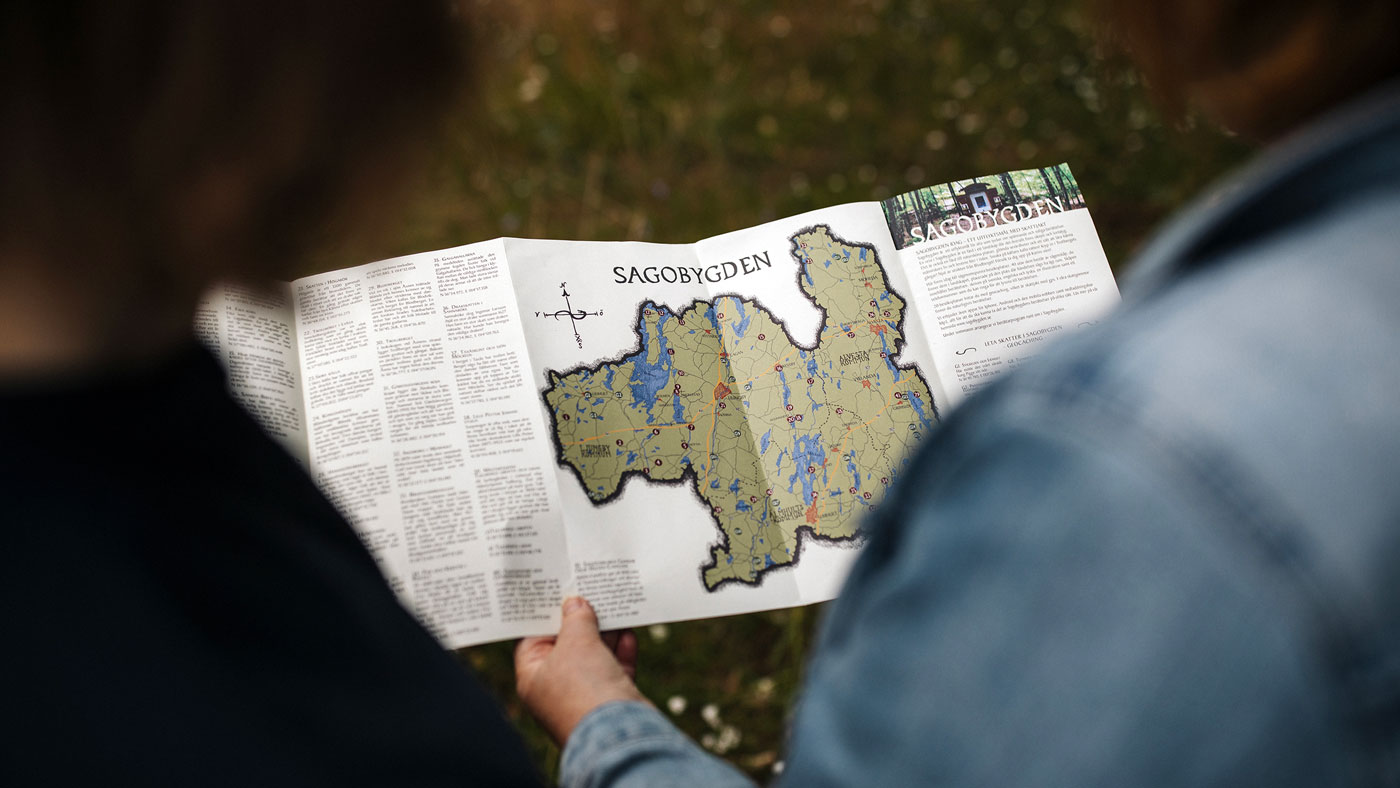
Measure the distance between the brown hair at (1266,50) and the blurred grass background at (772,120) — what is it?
4.50 ft

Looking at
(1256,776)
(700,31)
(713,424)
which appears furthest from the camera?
(700,31)

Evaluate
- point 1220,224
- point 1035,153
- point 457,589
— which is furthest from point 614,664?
point 1035,153

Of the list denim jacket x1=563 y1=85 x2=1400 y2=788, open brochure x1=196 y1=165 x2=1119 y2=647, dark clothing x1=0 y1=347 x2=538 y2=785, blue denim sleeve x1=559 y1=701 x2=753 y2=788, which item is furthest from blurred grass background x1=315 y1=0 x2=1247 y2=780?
denim jacket x1=563 y1=85 x2=1400 y2=788

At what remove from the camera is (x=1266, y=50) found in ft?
1.33

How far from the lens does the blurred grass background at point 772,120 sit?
1.86 m

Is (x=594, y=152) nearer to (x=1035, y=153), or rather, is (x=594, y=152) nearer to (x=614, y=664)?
(x=1035, y=153)

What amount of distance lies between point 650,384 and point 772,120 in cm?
120

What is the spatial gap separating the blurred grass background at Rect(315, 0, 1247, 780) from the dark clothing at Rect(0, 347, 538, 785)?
137cm

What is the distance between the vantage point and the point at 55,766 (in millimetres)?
377

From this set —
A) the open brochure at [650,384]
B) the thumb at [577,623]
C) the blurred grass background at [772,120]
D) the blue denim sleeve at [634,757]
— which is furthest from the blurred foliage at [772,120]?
the blue denim sleeve at [634,757]

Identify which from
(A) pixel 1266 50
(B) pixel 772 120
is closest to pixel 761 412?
(A) pixel 1266 50

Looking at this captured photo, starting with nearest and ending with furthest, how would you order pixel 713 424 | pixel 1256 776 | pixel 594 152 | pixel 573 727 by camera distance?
pixel 1256 776 < pixel 573 727 < pixel 713 424 < pixel 594 152

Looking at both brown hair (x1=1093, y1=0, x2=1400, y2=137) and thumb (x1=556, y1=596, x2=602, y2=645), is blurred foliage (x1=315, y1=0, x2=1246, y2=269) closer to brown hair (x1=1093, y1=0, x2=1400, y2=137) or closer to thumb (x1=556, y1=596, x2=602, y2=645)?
thumb (x1=556, y1=596, x2=602, y2=645)

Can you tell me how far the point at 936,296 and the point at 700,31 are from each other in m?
1.38
